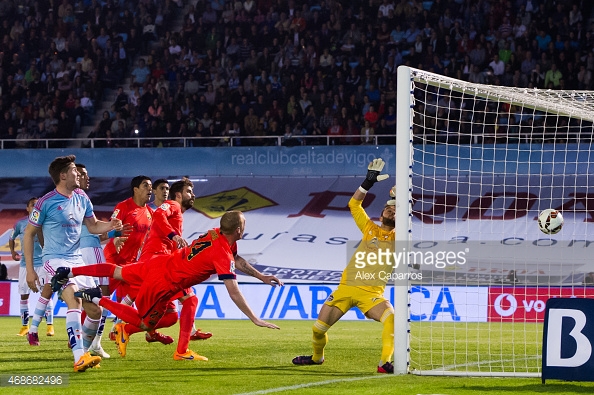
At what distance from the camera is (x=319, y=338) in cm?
898

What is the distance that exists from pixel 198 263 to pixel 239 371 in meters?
1.09

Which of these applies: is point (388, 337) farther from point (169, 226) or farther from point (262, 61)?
point (262, 61)

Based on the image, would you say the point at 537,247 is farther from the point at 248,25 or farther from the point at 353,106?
the point at 248,25

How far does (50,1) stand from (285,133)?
8.72m

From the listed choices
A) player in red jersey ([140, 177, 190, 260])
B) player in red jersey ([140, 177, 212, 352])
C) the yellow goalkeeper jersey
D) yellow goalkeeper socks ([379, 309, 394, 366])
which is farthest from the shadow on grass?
player in red jersey ([140, 177, 190, 260])

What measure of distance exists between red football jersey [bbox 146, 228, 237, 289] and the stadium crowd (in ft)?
38.9

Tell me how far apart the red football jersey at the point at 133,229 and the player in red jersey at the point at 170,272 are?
2234mm

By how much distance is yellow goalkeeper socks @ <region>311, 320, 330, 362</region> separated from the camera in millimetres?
8875

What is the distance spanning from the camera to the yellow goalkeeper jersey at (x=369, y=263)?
877 centimetres

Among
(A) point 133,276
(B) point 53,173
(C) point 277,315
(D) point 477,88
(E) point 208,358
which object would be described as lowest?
(C) point 277,315

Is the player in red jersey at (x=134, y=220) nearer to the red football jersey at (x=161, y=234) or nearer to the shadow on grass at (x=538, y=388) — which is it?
the red football jersey at (x=161, y=234)

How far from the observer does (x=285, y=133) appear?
70.1 ft

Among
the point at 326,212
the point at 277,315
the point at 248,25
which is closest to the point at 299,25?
the point at 248,25

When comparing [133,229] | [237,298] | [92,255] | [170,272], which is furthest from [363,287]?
[92,255]
